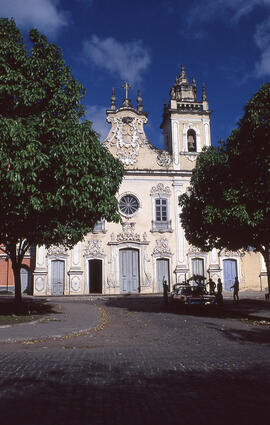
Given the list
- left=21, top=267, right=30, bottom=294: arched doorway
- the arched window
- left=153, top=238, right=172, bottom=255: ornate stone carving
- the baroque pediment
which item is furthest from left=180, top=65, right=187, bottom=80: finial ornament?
left=21, top=267, right=30, bottom=294: arched doorway

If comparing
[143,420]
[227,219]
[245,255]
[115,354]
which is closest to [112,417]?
[143,420]

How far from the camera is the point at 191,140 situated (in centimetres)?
3006

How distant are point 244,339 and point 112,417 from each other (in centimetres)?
612

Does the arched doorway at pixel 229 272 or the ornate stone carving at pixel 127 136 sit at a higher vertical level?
the ornate stone carving at pixel 127 136

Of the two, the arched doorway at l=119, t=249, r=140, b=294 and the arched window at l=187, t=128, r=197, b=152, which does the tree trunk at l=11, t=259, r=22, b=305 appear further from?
the arched window at l=187, t=128, r=197, b=152

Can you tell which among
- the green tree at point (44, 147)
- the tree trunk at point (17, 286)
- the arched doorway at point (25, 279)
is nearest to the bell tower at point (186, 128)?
the arched doorway at point (25, 279)

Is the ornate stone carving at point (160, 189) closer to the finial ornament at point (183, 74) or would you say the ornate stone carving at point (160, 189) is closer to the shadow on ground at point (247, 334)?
the finial ornament at point (183, 74)

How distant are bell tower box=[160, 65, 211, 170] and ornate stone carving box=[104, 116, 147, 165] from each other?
242 cm

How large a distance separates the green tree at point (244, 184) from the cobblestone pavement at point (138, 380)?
459cm

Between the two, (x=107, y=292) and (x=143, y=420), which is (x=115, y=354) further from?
(x=107, y=292)

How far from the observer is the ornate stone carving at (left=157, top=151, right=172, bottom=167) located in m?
28.7

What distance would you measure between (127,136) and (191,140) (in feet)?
17.5

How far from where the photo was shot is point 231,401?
13.9ft

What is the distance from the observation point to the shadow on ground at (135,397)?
12.1 ft
